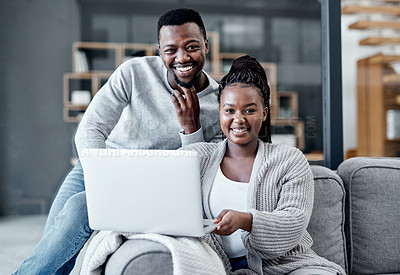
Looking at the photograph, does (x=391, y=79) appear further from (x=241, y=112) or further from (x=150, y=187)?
(x=150, y=187)

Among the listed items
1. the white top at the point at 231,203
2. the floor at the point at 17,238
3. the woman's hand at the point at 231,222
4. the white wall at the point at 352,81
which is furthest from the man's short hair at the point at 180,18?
the white wall at the point at 352,81

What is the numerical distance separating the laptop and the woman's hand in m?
0.05

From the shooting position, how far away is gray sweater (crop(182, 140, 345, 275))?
1.17 meters

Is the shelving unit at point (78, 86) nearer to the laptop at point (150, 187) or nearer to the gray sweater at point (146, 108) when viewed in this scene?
the gray sweater at point (146, 108)

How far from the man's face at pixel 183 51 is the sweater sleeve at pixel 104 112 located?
0.18 meters

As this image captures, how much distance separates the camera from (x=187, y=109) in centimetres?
156

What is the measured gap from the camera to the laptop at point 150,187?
39.4 inches

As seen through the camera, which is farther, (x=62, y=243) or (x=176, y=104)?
(x=176, y=104)

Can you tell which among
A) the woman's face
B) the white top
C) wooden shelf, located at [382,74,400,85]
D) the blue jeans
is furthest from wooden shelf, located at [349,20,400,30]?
the blue jeans

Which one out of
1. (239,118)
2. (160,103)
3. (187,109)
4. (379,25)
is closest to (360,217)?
(239,118)

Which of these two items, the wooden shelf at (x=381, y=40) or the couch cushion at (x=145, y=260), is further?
the wooden shelf at (x=381, y=40)

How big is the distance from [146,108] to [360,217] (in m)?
0.88

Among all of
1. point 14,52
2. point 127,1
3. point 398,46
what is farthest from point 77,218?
point 398,46

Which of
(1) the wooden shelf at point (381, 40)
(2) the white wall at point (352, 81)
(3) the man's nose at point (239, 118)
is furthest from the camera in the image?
(1) the wooden shelf at point (381, 40)
